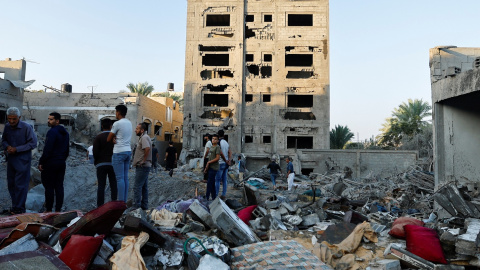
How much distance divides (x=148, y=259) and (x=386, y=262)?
279 cm

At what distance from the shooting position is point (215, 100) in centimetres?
3278

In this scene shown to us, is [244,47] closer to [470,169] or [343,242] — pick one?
[470,169]

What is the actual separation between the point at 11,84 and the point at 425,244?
2629cm

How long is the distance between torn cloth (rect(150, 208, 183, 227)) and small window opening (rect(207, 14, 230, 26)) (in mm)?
28106

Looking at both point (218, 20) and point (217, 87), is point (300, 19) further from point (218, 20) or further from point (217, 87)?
point (217, 87)

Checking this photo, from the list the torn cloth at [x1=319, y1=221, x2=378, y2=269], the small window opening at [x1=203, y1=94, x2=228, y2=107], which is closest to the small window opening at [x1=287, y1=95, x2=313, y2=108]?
the small window opening at [x1=203, y1=94, x2=228, y2=107]

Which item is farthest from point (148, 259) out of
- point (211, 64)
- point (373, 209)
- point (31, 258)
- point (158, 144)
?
point (211, 64)

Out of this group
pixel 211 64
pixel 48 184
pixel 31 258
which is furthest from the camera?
pixel 211 64

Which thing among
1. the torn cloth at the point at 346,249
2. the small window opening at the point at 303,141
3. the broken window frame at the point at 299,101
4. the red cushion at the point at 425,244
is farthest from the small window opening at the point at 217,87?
the red cushion at the point at 425,244

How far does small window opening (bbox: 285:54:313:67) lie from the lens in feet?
103

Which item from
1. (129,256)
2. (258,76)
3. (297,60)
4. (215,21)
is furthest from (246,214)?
(215,21)

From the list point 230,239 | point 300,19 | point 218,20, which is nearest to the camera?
point 230,239

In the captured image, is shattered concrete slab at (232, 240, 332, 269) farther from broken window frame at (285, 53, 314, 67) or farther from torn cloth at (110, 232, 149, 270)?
broken window frame at (285, 53, 314, 67)

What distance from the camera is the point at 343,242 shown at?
4.80 m
